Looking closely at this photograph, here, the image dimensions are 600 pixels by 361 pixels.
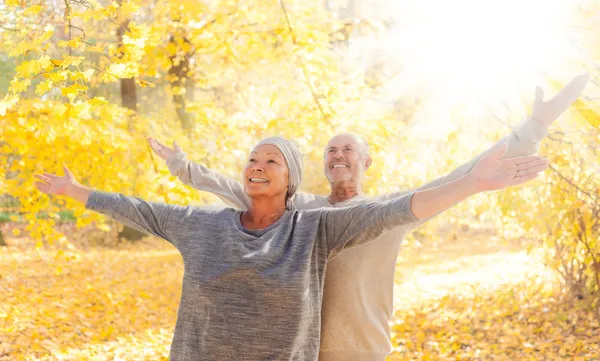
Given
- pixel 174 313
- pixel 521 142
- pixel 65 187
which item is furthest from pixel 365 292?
pixel 174 313

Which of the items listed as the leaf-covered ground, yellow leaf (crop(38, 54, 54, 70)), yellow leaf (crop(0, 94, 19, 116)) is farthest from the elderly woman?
the leaf-covered ground

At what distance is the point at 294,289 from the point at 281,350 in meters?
0.19

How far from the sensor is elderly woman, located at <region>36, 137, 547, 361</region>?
1.90m

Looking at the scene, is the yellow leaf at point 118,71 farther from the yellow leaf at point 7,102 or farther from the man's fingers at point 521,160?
the man's fingers at point 521,160

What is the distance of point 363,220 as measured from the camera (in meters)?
1.87

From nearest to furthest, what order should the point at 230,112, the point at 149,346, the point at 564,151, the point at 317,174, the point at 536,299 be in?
the point at 564,151, the point at 149,346, the point at 536,299, the point at 317,174, the point at 230,112

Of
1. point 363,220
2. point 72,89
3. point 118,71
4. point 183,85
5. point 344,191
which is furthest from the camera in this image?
point 183,85

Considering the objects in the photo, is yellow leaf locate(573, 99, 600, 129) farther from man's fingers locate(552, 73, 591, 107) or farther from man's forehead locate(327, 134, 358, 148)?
man's forehead locate(327, 134, 358, 148)

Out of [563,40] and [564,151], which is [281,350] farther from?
[564,151]

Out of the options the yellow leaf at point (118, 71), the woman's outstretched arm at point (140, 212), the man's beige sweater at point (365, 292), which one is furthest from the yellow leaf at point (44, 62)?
the man's beige sweater at point (365, 292)

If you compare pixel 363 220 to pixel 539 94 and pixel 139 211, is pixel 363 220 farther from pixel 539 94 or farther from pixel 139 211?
pixel 539 94

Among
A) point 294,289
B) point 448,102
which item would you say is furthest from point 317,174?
point 294,289

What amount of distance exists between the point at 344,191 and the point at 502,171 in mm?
908

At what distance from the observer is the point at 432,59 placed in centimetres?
677
